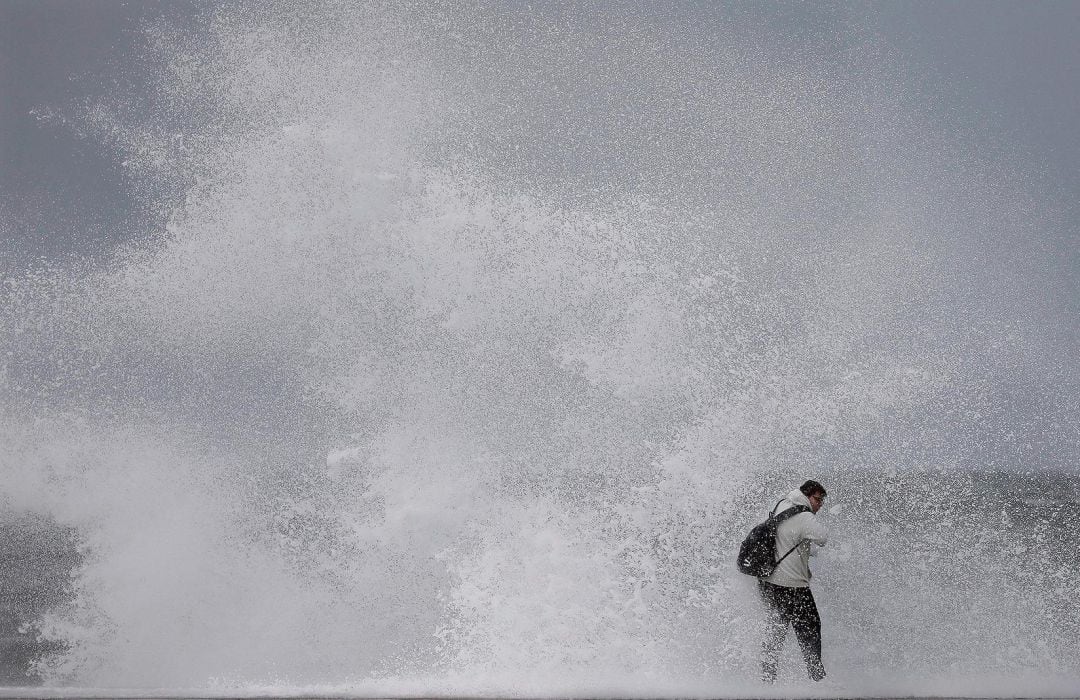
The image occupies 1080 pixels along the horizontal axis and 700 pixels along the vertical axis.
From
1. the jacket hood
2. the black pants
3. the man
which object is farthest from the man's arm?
the black pants

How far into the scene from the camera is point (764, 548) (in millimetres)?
5934

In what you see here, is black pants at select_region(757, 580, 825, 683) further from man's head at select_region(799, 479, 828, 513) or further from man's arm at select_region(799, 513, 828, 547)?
man's head at select_region(799, 479, 828, 513)

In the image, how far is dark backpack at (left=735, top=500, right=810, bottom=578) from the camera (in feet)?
19.4

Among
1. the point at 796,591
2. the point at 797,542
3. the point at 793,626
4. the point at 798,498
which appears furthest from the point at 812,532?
the point at 793,626

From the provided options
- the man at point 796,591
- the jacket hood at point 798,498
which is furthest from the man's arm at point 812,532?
the jacket hood at point 798,498

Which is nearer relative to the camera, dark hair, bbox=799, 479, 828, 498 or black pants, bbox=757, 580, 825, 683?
black pants, bbox=757, 580, 825, 683

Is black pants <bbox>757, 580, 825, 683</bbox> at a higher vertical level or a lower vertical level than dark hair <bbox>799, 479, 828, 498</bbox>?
lower

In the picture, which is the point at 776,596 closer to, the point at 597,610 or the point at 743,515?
the point at 597,610

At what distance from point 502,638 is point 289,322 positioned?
7.85m

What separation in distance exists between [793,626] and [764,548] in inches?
22.0

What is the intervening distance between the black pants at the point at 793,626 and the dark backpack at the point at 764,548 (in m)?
0.16

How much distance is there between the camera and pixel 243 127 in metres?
12.6

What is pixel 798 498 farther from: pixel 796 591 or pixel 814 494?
pixel 796 591

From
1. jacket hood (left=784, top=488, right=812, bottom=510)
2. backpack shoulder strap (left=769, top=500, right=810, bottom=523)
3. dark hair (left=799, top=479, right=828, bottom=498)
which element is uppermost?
dark hair (left=799, top=479, right=828, bottom=498)
